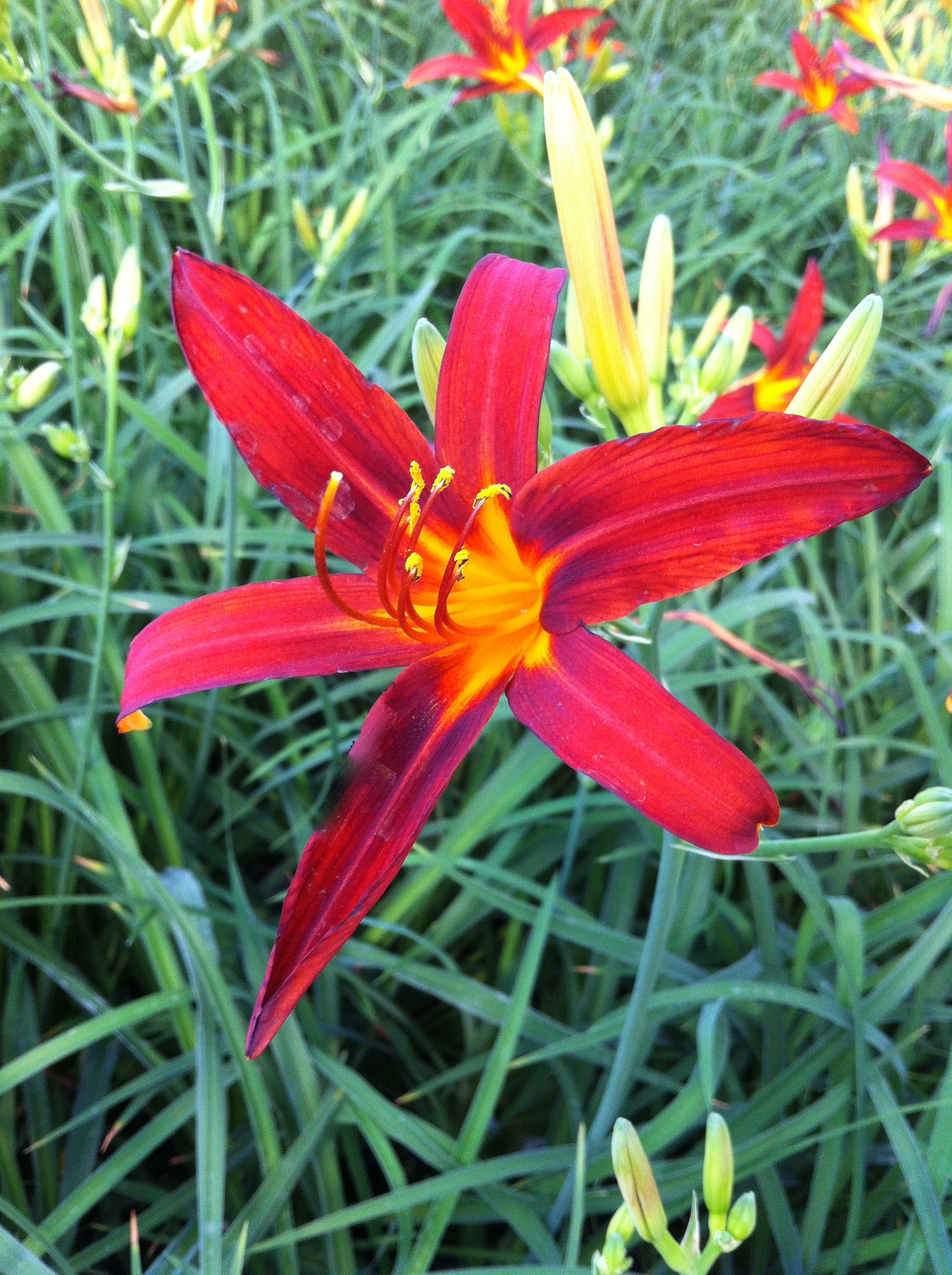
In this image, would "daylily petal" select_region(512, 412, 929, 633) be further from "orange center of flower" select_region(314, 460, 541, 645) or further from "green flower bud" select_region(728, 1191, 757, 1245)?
"green flower bud" select_region(728, 1191, 757, 1245)

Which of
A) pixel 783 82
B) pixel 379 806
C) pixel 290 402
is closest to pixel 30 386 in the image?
pixel 290 402

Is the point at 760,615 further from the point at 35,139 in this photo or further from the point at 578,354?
the point at 35,139

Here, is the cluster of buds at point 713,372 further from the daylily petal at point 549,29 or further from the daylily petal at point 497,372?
the daylily petal at point 549,29

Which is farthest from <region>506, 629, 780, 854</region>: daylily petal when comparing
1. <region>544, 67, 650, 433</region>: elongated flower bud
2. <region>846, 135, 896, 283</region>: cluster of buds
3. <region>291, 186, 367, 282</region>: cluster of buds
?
<region>846, 135, 896, 283</region>: cluster of buds

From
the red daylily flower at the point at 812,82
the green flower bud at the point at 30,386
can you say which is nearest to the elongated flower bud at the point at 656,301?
the green flower bud at the point at 30,386

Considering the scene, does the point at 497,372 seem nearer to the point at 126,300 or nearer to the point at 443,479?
the point at 443,479

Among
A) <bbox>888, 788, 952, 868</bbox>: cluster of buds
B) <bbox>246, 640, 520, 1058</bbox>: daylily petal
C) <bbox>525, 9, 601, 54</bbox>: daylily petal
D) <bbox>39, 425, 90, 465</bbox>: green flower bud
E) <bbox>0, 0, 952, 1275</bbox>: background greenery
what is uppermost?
<bbox>525, 9, 601, 54</bbox>: daylily petal

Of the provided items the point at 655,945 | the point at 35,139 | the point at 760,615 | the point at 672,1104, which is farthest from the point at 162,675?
the point at 35,139
